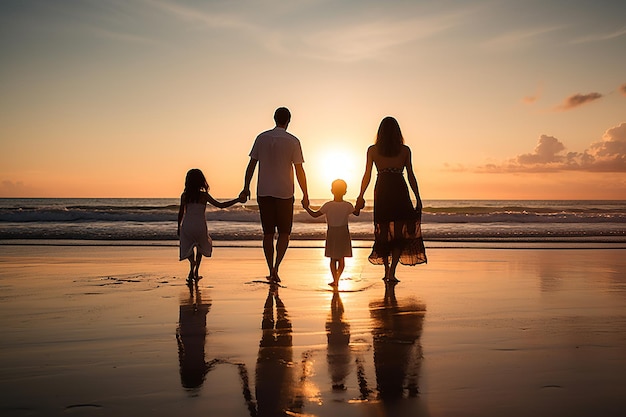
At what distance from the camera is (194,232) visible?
28.0ft

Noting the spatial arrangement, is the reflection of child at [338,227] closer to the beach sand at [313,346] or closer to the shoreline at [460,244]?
the beach sand at [313,346]

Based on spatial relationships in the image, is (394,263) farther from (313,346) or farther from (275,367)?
(275,367)

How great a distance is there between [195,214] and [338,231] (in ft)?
7.31

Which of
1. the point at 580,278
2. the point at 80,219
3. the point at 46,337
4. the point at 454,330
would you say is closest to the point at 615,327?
the point at 454,330

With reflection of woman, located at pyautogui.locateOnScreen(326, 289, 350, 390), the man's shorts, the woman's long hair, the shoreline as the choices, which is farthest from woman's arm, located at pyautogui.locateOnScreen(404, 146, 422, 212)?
the shoreline

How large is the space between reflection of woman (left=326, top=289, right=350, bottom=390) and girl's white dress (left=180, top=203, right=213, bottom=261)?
133 inches

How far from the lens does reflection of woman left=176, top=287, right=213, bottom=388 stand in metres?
3.24

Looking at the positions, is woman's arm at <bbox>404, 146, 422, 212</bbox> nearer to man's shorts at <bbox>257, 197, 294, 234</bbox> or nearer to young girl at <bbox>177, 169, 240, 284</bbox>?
man's shorts at <bbox>257, 197, 294, 234</bbox>

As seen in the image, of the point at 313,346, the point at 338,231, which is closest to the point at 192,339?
the point at 313,346

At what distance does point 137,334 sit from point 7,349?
87 cm

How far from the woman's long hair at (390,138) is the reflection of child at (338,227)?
739 millimetres

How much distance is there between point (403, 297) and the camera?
6398 mm

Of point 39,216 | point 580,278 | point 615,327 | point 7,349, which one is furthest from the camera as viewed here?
point 39,216

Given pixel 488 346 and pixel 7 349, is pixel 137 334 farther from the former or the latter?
pixel 488 346
